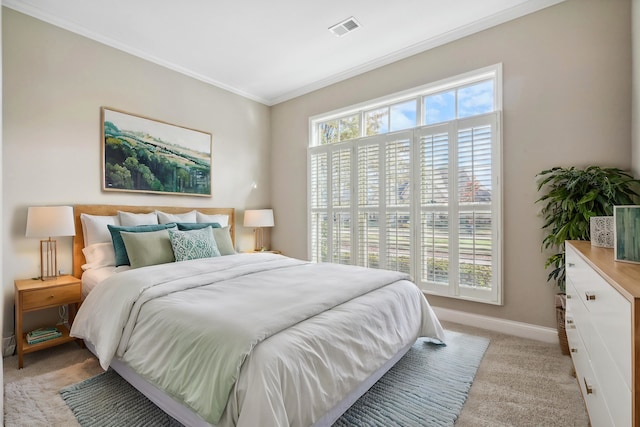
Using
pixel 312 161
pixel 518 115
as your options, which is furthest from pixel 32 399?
pixel 518 115

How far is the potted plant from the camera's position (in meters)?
2.17

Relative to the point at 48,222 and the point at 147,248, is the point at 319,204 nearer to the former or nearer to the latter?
the point at 147,248

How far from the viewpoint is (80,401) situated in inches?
73.4

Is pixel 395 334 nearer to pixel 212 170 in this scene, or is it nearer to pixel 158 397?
pixel 158 397

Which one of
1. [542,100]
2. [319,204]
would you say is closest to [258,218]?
[319,204]

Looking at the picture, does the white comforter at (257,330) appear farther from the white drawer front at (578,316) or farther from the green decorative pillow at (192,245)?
the white drawer front at (578,316)

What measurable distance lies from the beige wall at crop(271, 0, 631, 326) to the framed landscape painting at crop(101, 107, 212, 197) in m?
2.78

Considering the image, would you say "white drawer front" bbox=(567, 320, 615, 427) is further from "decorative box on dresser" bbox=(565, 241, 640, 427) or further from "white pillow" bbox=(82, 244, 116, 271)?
"white pillow" bbox=(82, 244, 116, 271)

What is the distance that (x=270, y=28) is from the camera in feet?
9.82

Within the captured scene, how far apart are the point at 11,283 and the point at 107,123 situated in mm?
1638

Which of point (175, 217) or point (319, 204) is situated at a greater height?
point (319, 204)

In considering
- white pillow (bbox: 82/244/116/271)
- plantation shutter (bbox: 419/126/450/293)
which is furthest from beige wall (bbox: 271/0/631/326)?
white pillow (bbox: 82/244/116/271)

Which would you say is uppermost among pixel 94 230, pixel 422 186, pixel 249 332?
pixel 422 186

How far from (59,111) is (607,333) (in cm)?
403
